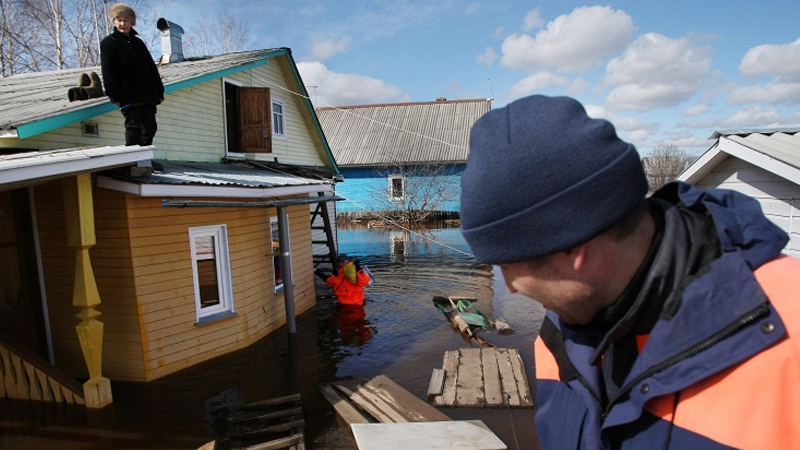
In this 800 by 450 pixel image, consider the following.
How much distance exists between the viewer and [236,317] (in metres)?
8.02

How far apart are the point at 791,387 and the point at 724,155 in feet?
25.4

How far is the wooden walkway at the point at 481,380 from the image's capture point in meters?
6.19

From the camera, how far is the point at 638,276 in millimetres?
1043

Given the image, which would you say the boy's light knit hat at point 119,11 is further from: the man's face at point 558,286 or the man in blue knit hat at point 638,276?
the man's face at point 558,286

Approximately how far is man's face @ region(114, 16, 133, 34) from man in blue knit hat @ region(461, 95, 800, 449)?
7240 mm

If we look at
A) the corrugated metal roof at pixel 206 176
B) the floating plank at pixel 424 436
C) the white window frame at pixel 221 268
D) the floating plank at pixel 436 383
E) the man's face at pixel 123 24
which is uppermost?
the man's face at pixel 123 24

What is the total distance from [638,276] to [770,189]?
7.30 meters

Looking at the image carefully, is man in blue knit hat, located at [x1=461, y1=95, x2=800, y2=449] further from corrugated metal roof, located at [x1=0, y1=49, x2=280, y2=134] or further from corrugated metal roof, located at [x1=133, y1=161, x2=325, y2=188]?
corrugated metal roof, located at [x1=0, y1=49, x2=280, y2=134]

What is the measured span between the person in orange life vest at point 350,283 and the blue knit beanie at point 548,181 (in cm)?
989

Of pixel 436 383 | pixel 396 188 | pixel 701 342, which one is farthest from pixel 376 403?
pixel 396 188

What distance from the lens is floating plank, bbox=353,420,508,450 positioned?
3.95 m

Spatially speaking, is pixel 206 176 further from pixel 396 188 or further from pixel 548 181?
pixel 396 188

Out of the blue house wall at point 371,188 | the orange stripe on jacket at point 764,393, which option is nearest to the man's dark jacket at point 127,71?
the orange stripe on jacket at point 764,393

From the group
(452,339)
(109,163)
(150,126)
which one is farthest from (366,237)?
(109,163)
